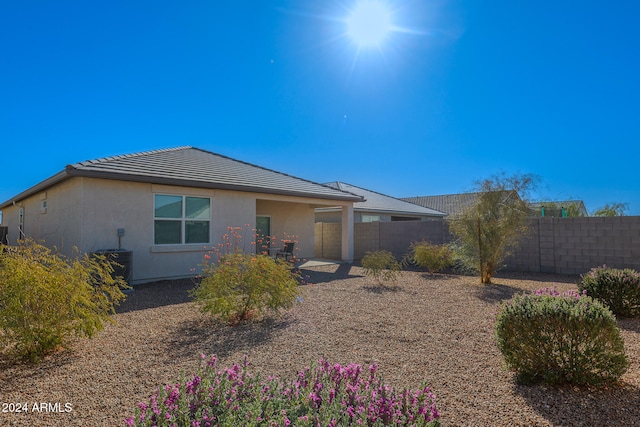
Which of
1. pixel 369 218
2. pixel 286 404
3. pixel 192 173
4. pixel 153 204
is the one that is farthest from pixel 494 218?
pixel 369 218

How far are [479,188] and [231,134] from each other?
9.67m

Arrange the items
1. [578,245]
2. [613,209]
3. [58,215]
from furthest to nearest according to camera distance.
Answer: [613,209] < [578,245] < [58,215]

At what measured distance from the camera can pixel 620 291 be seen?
627 centimetres

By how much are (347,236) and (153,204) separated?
8.49 meters

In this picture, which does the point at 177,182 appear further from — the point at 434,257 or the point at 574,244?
the point at 574,244

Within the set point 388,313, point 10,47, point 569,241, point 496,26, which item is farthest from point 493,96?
point 10,47

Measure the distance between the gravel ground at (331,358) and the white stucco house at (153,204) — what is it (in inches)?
93.1

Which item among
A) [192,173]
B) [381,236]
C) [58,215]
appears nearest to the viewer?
[58,215]

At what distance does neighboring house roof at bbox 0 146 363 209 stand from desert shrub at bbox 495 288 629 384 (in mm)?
9144

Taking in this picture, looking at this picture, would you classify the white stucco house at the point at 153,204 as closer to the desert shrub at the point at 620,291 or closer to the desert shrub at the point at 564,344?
the desert shrub at the point at 564,344

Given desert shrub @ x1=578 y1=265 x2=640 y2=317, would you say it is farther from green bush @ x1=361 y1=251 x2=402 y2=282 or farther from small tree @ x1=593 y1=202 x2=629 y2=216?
small tree @ x1=593 y1=202 x2=629 y2=216

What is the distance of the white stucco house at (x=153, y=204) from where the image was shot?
9.02 m

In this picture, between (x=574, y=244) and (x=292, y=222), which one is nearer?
(x=574, y=244)

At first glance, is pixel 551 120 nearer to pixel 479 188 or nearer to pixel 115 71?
pixel 479 188
